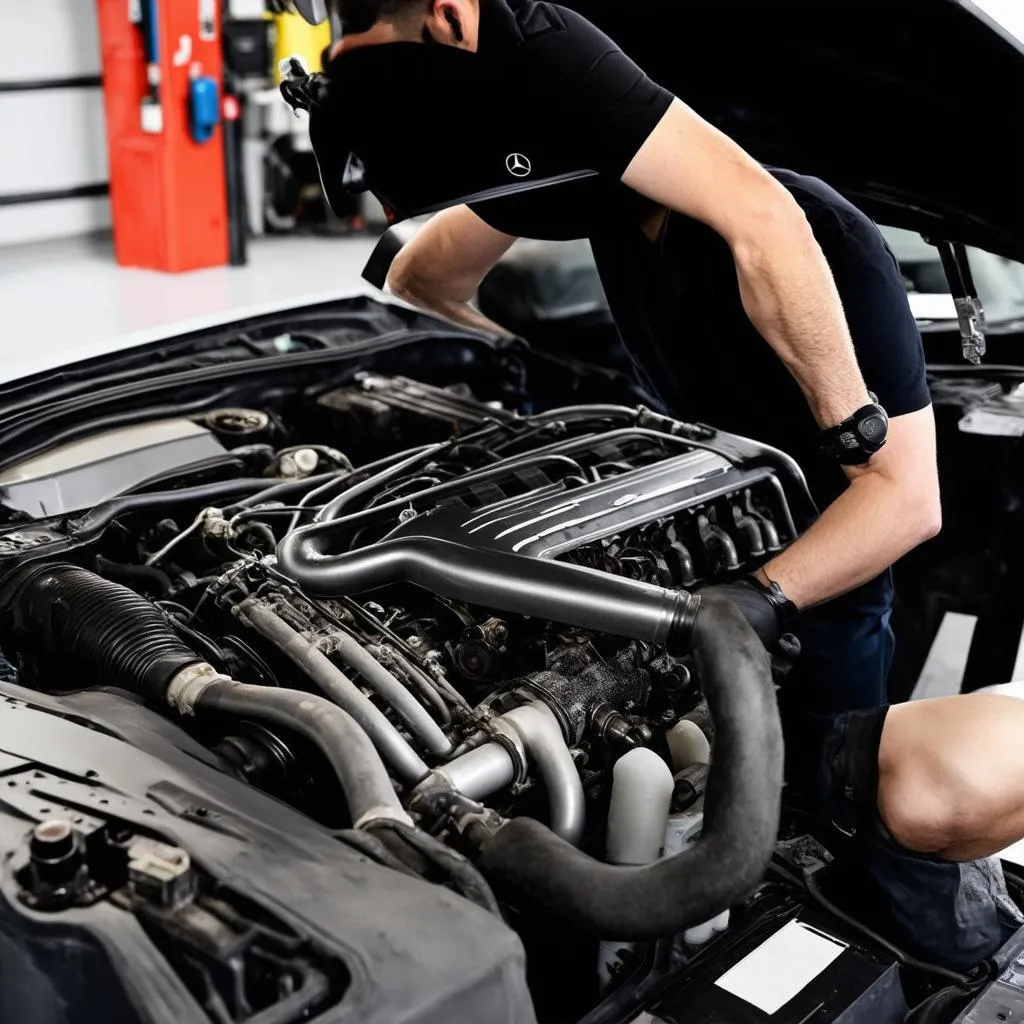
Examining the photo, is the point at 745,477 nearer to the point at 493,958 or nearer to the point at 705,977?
the point at 705,977

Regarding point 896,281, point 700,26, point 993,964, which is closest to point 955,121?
point 896,281

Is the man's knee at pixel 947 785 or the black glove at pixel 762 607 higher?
the black glove at pixel 762 607

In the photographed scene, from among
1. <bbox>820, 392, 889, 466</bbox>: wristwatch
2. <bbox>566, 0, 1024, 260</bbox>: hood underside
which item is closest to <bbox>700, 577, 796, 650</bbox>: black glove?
<bbox>820, 392, 889, 466</bbox>: wristwatch

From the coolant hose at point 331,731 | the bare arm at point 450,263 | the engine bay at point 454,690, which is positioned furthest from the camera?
the bare arm at point 450,263

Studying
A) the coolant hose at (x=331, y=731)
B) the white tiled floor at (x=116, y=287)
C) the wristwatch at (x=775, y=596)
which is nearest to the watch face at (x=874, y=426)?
the wristwatch at (x=775, y=596)

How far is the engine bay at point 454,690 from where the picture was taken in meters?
1.18

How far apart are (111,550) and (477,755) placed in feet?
2.67

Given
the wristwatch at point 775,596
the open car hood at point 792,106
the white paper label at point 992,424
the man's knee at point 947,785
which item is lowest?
the man's knee at point 947,785

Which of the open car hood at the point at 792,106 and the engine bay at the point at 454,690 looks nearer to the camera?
the engine bay at the point at 454,690

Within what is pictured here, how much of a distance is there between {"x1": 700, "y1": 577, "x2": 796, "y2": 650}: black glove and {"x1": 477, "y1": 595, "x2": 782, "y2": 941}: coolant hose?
0.31 metres

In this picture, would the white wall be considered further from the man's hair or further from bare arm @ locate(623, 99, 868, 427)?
the man's hair

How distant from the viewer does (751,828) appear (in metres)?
1.24

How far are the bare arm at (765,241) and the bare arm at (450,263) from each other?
601 millimetres

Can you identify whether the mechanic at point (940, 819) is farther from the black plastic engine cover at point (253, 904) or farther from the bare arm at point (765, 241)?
the black plastic engine cover at point (253, 904)
